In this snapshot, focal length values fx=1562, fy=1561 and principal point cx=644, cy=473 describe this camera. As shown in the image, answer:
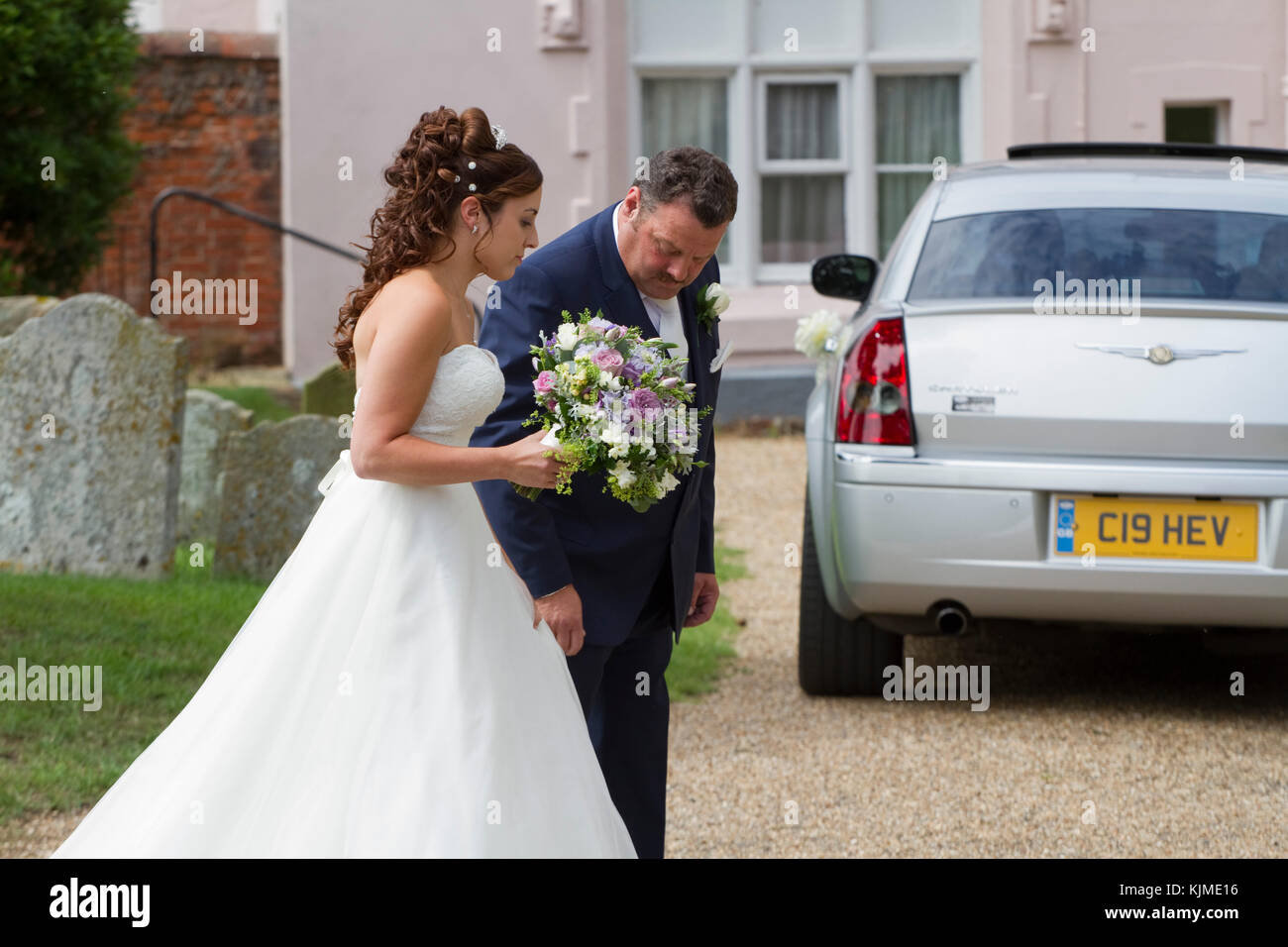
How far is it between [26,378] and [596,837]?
4.95 metres

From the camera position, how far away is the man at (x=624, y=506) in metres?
3.12

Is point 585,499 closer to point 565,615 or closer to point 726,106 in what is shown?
point 565,615

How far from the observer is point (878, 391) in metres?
4.96

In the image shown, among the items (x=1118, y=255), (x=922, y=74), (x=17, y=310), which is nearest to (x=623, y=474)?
(x=1118, y=255)

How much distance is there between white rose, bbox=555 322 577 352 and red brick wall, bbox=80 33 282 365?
1292cm

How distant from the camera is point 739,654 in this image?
646 centimetres

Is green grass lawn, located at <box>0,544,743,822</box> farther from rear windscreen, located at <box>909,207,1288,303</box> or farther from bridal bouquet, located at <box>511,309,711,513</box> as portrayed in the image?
bridal bouquet, located at <box>511,309,711,513</box>

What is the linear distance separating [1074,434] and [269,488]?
3.79 metres

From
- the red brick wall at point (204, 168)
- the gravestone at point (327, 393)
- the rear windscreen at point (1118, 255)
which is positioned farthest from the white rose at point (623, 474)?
the red brick wall at point (204, 168)

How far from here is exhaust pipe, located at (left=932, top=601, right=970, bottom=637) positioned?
498 cm

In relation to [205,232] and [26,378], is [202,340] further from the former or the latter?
[26,378]

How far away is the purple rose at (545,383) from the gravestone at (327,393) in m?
7.17
